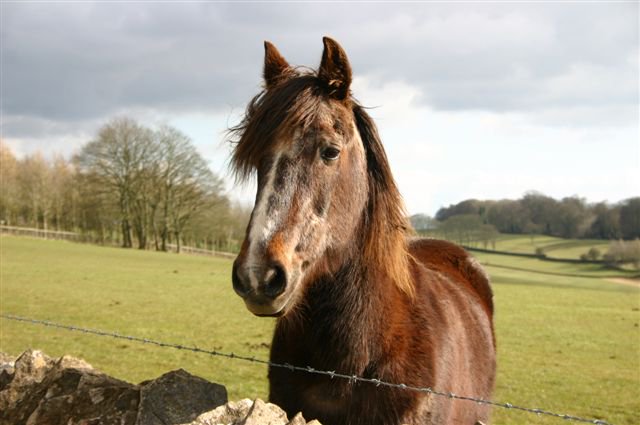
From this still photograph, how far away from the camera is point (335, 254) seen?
3.06 meters

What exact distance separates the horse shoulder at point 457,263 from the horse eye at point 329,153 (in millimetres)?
2560

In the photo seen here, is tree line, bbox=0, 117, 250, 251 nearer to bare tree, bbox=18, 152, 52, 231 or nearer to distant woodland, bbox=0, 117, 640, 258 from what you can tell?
distant woodland, bbox=0, 117, 640, 258

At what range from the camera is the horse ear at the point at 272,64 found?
3.53 metres

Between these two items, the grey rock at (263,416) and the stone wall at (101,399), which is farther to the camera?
the stone wall at (101,399)

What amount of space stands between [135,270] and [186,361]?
67.0 ft

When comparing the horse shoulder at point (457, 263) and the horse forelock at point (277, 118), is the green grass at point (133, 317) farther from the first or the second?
the horse shoulder at point (457, 263)

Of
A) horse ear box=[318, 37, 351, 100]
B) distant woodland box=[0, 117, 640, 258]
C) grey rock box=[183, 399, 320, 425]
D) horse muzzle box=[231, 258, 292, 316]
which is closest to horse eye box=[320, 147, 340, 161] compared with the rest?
horse ear box=[318, 37, 351, 100]

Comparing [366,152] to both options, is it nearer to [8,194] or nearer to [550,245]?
[8,194]

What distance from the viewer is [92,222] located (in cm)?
5997

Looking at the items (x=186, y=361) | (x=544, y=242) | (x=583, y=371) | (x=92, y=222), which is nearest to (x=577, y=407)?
(x=583, y=371)

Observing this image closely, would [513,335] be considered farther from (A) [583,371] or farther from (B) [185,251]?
(B) [185,251]

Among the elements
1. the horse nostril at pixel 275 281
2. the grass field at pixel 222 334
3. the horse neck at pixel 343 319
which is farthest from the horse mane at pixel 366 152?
the grass field at pixel 222 334

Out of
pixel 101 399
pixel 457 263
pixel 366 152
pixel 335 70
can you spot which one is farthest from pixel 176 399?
pixel 457 263

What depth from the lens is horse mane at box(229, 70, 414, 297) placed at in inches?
119
